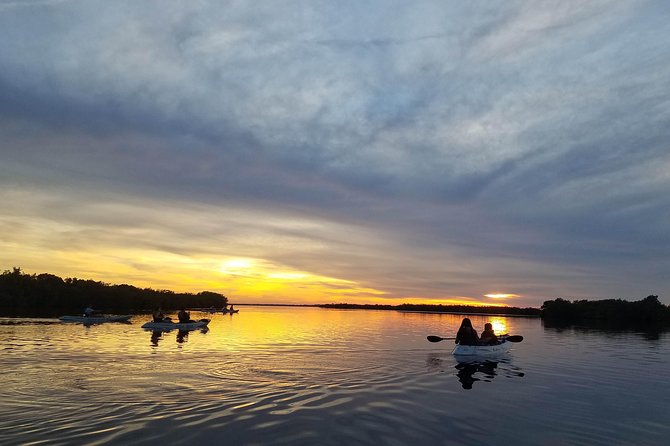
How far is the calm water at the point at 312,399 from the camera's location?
1254 cm

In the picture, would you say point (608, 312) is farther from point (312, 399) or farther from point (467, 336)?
point (312, 399)

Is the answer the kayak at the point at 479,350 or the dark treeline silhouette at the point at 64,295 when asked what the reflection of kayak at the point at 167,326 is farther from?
the dark treeline silhouette at the point at 64,295

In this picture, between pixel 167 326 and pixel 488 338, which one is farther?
pixel 167 326

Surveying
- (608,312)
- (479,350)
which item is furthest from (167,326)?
(608,312)

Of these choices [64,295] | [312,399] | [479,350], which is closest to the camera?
[312,399]

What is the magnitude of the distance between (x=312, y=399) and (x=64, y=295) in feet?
398

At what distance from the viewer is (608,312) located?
122 m

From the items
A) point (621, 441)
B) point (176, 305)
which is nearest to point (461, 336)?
point (621, 441)

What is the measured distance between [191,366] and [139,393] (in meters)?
7.43

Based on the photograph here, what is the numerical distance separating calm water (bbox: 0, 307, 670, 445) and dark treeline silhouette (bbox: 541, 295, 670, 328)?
90.0 meters

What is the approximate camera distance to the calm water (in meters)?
12.5

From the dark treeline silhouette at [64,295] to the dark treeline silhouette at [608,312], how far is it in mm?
108323

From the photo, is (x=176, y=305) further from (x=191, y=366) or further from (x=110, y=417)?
(x=110, y=417)

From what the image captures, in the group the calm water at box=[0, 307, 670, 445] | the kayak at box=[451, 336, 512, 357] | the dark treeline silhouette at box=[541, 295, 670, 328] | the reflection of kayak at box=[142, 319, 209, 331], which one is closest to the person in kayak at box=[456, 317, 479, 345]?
the kayak at box=[451, 336, 512, 357]
